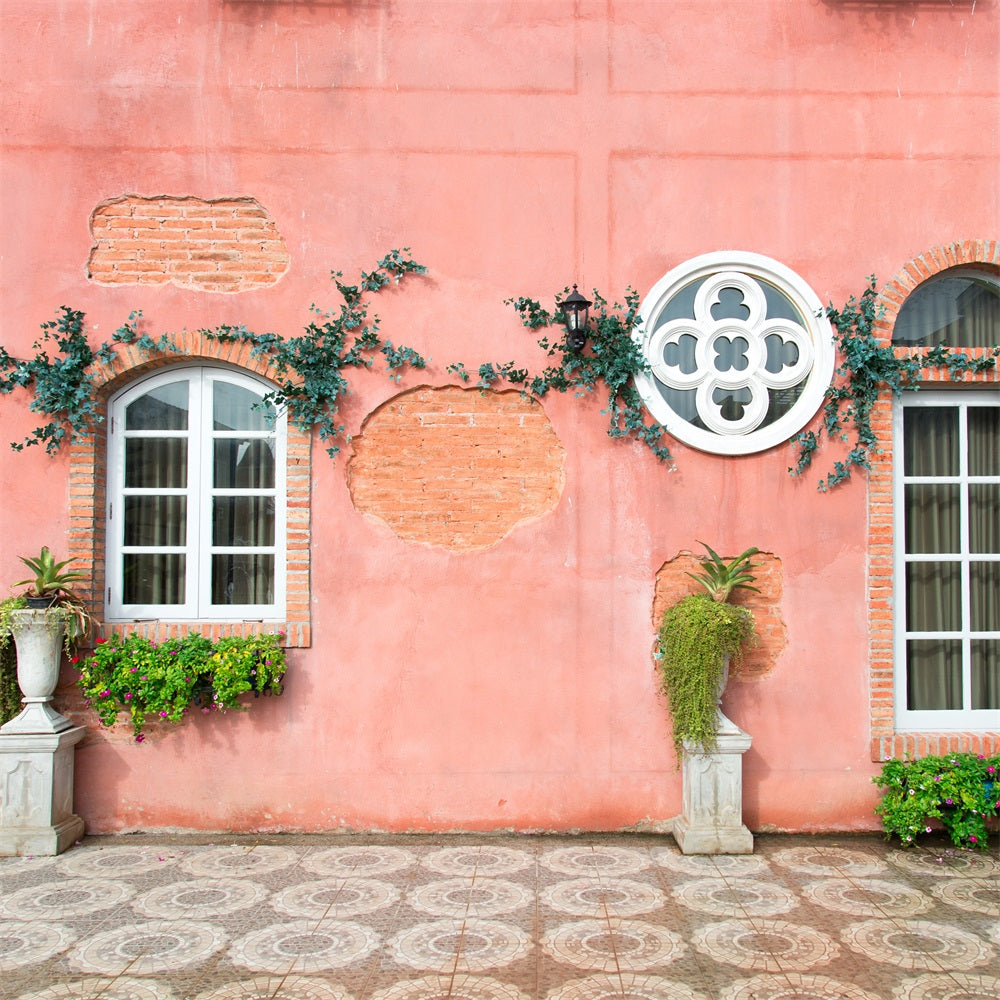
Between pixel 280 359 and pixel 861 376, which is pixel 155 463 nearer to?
pixel 280 359

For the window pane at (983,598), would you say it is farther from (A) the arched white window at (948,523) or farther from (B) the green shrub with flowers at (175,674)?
(B) the green shrub with flowers at (175,674)

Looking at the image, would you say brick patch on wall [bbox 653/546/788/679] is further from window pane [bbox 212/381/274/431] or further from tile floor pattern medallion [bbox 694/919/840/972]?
window pane [bbox 212/381/274/431]

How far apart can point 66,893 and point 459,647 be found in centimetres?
234

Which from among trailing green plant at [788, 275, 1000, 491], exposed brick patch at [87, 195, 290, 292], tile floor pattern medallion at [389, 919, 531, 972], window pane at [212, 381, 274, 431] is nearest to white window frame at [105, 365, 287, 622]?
window pane at [212, 381, 274, 431]

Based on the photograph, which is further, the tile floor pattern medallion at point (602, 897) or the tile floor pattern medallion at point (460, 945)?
the tile floor pattern medallion at point (602, 897)

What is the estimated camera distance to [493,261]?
5.32 metres

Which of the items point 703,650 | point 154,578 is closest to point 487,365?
point 703,650

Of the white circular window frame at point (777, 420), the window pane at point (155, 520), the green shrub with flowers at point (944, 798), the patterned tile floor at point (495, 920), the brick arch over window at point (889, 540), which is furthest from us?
the window pane at point (155, 520)

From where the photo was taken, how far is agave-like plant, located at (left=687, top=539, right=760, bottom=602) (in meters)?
5.08

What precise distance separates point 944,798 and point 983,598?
1.29 meters

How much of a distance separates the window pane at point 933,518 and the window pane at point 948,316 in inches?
35.7

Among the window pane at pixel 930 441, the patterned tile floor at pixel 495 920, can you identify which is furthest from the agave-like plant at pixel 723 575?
the patterned tile floor at pixel 495 920

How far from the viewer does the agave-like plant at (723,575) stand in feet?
16.7

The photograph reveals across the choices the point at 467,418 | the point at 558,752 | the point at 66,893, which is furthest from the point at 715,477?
the point at 66,893
